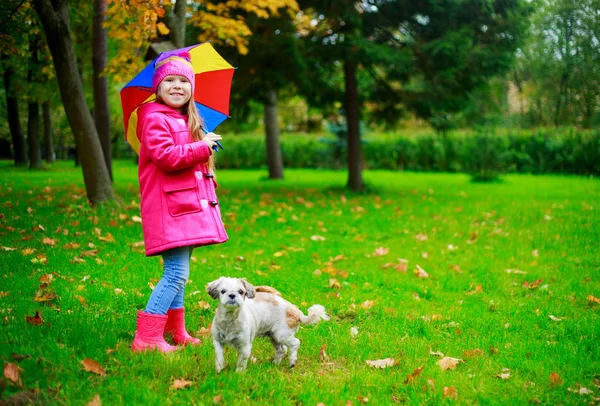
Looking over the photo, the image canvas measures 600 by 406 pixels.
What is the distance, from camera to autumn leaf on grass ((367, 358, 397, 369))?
13.1 feet

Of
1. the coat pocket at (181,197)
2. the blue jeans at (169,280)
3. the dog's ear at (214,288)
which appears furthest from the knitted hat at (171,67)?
the dog's ear at (214,288)

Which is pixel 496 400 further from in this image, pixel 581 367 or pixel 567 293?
pixel 567 293

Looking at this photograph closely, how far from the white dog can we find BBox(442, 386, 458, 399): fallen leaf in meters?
1.02

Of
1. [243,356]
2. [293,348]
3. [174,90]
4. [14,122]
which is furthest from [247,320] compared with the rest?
[14,122]

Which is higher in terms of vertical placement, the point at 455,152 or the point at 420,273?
the point at 455,152

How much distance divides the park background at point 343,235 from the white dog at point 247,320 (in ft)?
0.55

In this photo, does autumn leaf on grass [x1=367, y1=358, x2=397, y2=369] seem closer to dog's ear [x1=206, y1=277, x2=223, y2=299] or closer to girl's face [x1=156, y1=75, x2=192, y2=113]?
dog's ear [x1=206, y1=277, x2=223, y2=299]

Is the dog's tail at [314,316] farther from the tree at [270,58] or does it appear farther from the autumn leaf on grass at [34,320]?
the tree at [270,58]

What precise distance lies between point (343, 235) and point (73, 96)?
507 centimetres

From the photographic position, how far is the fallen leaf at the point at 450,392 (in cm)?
351

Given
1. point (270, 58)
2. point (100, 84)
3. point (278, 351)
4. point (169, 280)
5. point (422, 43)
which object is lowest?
point (278, 351)

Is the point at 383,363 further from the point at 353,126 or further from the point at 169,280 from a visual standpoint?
the point at 353,126

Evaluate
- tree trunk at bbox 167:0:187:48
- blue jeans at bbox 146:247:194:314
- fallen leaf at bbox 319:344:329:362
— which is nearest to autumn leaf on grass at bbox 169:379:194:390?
blue jeans at bbox 146:247:194:314

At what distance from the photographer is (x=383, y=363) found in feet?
13.2
